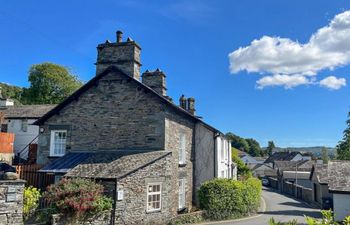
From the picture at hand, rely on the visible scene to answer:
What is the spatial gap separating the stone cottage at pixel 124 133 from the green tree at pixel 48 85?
1387 inches

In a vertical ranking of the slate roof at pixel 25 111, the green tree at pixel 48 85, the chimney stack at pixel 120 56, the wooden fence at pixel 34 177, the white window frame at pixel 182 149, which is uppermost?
the green tree at pixel 48 85

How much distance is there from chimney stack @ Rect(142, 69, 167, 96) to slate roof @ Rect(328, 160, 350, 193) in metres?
13.8

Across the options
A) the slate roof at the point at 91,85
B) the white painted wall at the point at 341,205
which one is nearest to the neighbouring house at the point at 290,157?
the white painted wall at the point at 341,205

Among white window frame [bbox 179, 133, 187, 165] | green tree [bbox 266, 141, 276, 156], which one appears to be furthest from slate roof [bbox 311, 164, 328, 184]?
green tree [bbox 266, 141, 276, 156]

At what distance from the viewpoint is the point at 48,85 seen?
55906mm

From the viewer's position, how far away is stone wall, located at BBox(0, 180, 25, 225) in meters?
11.9

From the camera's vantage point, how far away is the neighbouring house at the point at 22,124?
1485 inches

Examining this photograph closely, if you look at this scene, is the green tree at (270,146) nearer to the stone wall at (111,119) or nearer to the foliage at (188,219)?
the foliage at (188,219)

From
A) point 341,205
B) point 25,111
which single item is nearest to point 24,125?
point 25,111

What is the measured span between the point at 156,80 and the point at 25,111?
784 inches

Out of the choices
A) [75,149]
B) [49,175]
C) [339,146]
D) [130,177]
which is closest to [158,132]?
[130,177]

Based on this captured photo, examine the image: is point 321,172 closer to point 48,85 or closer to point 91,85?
point 91,85

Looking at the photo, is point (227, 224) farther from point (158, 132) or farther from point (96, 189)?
point (96, 189)

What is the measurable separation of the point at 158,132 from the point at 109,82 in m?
4.57
